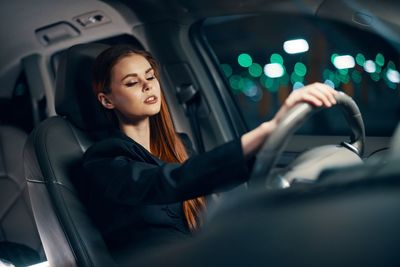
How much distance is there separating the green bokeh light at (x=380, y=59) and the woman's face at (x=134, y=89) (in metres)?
0.41

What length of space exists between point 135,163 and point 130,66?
22cm

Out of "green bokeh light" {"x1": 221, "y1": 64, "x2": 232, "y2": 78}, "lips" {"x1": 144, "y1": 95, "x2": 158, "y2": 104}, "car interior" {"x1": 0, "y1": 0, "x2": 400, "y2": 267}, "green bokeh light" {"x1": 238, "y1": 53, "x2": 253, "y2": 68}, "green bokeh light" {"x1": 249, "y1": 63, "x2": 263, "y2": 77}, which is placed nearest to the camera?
"car interior" {"x1": 0, "y1": 0, "x2": 400, "y2": 267}

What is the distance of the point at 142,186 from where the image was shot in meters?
1.08

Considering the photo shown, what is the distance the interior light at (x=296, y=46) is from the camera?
136 centimetres

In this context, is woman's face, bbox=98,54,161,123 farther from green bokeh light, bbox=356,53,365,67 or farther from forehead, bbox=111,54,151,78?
green bokeh light, bbox=356,53,365,67

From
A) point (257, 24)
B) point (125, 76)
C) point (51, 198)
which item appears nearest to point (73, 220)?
point (51, 198)

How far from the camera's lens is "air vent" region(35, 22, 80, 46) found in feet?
5.75

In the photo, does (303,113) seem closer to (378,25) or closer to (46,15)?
(378,25)

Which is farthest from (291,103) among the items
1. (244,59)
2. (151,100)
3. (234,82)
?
(234,82)

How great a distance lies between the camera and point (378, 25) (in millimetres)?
1103

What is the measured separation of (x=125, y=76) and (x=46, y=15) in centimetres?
58

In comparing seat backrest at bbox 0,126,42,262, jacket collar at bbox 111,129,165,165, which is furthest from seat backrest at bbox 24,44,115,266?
seat backrest at bbox 0,126,42,262

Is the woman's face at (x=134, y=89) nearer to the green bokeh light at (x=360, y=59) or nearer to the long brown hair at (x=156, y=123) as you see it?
the long brown hair at (x=156, y=123)

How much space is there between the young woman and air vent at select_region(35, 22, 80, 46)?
48 cm
